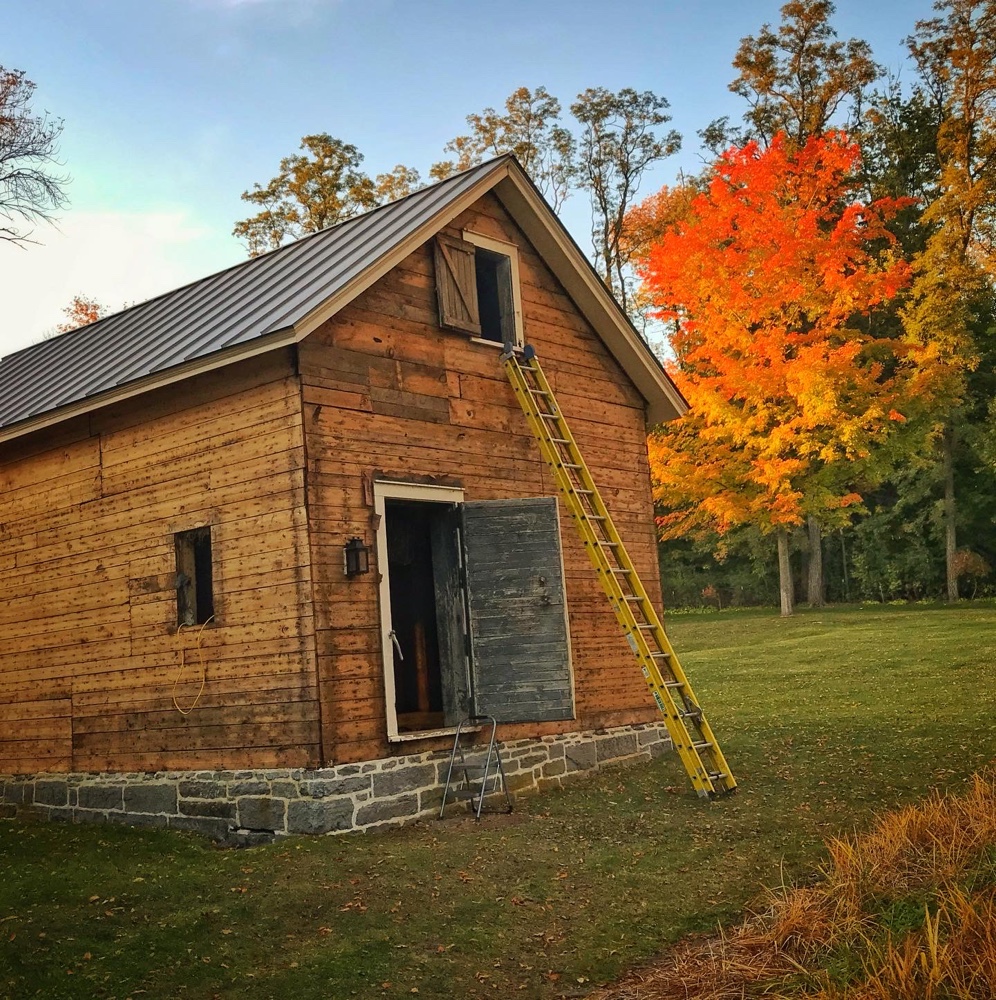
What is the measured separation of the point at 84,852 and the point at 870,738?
9.18 metres

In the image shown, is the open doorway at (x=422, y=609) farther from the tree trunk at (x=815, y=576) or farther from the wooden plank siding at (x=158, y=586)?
the tree trunk at (x=815, y=576)

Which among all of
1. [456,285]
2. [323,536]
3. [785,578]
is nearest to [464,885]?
Answer: [323,536]

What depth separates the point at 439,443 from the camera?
1177 centimetres

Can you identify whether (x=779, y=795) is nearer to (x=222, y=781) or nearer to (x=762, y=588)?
(x=222, y=781)

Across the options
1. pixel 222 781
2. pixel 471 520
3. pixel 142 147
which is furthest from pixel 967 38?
pixel 222 781

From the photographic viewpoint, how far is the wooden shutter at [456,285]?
12023 millimetres

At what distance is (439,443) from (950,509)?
938 inches

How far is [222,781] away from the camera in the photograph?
10742 mm

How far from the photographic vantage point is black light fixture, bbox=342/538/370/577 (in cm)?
1040

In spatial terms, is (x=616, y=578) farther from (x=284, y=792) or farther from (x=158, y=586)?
(x=158, y=586)

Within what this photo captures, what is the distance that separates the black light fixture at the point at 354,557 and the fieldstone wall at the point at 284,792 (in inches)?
71.0

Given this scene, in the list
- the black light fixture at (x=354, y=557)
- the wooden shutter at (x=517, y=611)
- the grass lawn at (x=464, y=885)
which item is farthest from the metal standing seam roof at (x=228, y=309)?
the grass lawn at (x=464, y=885)

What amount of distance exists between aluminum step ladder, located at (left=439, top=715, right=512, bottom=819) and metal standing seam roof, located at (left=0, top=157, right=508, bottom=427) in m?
4.47

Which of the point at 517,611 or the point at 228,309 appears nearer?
the point at 517,611
